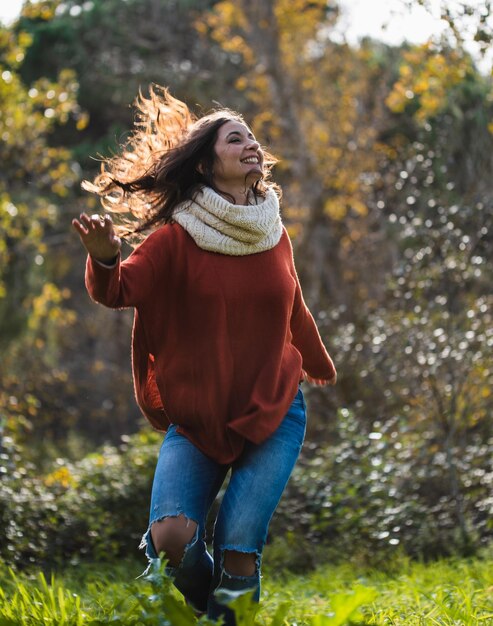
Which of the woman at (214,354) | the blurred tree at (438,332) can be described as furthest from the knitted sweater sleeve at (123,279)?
the blurred tree at (438,332)

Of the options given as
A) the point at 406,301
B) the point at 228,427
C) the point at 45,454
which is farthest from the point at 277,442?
the point at 45,454

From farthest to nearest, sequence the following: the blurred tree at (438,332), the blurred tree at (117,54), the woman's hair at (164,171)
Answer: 1. the blurred tree at (117,54)
2. the blurred tree at (438,332)
3. the woman's hair at (164,171)

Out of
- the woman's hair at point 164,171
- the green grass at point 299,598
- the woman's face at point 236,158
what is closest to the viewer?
the green grass at point 299,598

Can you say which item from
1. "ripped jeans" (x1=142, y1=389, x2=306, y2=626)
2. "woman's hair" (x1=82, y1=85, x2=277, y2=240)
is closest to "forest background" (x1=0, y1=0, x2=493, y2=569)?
"woman's hair" (x1=82, y1=85, x2=277, y2=240)

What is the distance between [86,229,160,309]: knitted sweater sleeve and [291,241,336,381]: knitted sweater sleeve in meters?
0.58

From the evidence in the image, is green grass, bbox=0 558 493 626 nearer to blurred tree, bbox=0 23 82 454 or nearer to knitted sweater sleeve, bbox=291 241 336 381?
knitted sweater sleeve, bbox=291 241 336 381

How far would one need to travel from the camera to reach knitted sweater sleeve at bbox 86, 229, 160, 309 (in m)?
2.97

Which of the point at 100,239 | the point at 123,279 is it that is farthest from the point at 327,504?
the point at 100,239

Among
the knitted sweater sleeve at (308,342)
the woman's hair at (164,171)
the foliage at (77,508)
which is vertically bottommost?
the foliage at (77,508)

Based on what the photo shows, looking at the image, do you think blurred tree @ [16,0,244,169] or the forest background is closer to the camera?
the forest background

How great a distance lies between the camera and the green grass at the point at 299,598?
2465mm

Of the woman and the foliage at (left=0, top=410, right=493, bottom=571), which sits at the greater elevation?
the woman

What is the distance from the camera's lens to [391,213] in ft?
23.5

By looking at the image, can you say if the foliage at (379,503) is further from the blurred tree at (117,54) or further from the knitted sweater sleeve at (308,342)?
the blurred tree at (117,54)
